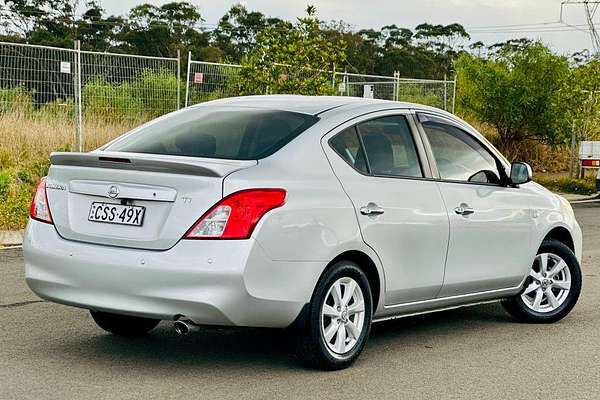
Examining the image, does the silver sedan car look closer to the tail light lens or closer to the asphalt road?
the tail light lens

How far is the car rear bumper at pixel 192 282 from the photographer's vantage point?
5984 millimetres

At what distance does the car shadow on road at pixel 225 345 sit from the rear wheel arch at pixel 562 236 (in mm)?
797

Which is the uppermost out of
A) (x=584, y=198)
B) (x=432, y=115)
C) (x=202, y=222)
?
(x=432, y=115)

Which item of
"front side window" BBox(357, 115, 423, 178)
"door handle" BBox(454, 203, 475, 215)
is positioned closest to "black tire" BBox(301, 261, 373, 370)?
"front side window" BBox(357, 115, 423, 178)

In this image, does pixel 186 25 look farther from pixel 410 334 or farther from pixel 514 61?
pixel 410 334

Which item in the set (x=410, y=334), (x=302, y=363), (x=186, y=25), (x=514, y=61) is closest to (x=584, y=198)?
(x=514, y=61)

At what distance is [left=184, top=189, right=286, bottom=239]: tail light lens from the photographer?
6.03 m

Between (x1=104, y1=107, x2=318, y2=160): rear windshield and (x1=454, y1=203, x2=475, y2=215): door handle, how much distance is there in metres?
1.25

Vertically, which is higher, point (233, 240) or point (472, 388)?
point (233, 240)

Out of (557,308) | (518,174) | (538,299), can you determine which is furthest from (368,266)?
(557,308)

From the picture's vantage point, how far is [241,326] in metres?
6.15

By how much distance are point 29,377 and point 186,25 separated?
73.2 meters

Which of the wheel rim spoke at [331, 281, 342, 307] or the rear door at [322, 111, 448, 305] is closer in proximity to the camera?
the wheel rim spoke at [331, 281, 342, 307]

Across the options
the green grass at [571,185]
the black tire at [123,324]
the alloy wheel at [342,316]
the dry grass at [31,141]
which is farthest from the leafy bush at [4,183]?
the green grass at [571,185]
